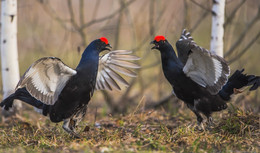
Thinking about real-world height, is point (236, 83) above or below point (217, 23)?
below

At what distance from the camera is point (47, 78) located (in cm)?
453

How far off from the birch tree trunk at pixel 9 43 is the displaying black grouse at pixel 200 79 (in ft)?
8.08

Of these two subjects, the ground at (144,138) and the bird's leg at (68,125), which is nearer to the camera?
the ground at (144,138)

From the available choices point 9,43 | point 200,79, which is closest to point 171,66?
point 200,79

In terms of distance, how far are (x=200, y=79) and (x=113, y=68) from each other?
4.84 feet

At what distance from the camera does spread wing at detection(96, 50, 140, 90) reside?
552cm

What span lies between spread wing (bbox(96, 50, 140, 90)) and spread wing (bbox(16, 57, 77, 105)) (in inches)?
41.0

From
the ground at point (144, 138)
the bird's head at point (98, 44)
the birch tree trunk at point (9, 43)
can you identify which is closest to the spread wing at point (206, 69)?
the ground at point (144, 138)

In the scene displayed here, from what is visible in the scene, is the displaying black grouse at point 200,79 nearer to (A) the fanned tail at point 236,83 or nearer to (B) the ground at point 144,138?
(A) the fanned tail at point 236,83

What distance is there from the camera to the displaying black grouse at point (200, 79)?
4523 millimetres

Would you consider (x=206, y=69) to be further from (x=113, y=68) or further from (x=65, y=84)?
(x=65, y=84)

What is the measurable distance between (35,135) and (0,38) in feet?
7.16

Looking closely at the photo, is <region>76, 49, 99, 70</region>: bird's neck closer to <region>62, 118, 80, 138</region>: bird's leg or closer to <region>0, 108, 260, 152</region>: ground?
<region>62, 118, 80, 138</region>: bird's leg


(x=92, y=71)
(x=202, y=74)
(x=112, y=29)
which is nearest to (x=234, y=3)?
(x=112, y=29)
